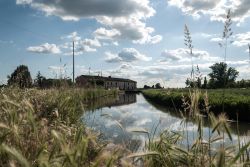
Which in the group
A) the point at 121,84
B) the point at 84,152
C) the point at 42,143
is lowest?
the point at 42,143

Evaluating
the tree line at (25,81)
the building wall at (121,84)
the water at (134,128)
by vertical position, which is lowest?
the water at (134,128)

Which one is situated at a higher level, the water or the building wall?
the building wall

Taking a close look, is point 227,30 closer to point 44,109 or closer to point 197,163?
point 197,163

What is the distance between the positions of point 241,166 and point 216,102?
17378mm

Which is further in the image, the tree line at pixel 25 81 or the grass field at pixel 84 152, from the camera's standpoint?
the tree line at pixel 25 81

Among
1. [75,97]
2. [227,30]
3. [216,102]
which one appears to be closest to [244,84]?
[216,102]

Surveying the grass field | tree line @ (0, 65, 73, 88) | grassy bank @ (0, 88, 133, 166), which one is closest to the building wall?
tree line @ (0, 65, 73, 88)

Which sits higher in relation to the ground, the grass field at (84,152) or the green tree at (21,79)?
the green tree at (21,79)

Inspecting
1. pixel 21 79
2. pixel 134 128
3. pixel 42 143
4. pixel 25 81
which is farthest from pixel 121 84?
pixel 134 128

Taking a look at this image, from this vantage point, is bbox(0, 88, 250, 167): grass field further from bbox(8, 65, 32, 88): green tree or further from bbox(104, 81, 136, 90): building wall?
bbox(104, 81, 136, 90): building wall

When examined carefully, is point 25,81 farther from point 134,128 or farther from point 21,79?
point 134,128

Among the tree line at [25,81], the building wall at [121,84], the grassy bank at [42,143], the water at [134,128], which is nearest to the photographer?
the grassy bank at [42,143]

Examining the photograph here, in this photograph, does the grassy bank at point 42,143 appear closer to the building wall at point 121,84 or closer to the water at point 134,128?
the water at point 134,128

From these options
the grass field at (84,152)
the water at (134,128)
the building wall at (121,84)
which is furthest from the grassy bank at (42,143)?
the building wall at (121,84)
